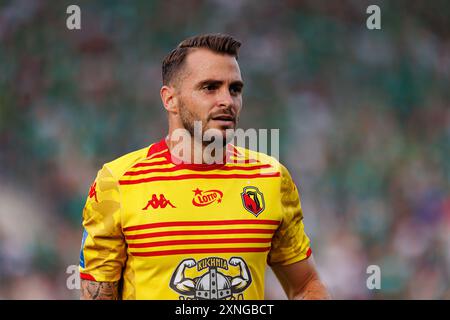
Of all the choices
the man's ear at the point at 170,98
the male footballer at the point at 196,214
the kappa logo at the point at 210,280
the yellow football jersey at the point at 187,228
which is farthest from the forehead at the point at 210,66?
the kappa logo at the point at 210,280

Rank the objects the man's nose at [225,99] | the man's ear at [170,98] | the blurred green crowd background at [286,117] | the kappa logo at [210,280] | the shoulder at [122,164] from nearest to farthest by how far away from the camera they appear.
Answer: the kappa logo at [210,280] < the man's nose at [225,99] < the shoulder at [122,164] < the man's ear at [170,98] < the blurred green crowd background at [286,117]

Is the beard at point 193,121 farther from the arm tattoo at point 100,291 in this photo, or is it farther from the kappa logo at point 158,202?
the arm tattoo at point 100,291

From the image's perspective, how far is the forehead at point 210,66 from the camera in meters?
2.83

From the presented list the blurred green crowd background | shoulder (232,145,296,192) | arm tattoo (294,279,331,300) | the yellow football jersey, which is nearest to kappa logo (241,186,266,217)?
the yellow football jersey

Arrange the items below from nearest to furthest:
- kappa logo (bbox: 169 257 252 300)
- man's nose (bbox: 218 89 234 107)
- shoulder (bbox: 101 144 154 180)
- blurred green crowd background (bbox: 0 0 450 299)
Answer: kappa logo (bbox: 169 257 252 300) → man's nose (bbox: 218 89 234 107) → shoulder (bbox: 101 144 154 180) → blurred green crowd background (bbox: 0 0 450 299)

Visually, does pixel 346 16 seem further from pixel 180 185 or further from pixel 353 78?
pixel 180 185

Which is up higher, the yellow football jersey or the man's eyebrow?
the man's eyebrow

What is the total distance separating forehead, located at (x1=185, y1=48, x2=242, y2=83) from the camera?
2828mm

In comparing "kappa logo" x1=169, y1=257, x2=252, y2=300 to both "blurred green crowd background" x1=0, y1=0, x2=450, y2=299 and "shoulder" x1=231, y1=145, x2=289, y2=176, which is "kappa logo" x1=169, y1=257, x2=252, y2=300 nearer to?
"shoulder" x1=231, y1=145, x2=289, y2=176

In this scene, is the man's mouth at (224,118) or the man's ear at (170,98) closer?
the man's mouth at (224,118)

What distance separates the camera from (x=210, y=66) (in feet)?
9.35

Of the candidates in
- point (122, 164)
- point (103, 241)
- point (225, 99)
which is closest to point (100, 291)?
point (103, 241)

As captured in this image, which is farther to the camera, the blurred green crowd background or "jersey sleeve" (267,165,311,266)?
the blurred green crowd background

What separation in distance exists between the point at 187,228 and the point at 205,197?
0.53 feet
